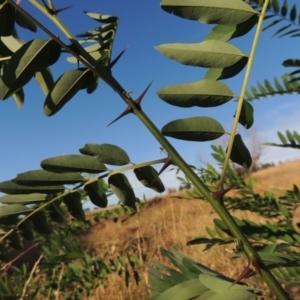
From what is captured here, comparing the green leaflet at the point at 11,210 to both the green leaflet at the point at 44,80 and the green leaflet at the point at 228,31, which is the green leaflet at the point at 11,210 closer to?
the green leaflet at the point at 44,80

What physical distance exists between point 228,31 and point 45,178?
17 centimetres

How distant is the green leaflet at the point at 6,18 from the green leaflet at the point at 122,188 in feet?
0.42

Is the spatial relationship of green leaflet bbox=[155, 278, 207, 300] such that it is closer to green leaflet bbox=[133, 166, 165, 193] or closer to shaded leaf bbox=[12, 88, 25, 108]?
green leaflet bbox=[133, 166, 165, 193]

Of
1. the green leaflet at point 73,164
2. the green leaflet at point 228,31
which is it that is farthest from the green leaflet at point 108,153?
the green leaflet at point 228,31

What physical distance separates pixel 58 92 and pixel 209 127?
105 millimetres

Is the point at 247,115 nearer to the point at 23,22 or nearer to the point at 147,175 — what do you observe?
the point at 147,175

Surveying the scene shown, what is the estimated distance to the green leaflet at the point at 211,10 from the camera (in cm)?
31

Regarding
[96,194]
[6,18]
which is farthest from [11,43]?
[96,194]

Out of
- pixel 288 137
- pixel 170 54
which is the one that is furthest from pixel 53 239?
pixel 170 54

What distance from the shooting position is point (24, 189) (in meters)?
0.37

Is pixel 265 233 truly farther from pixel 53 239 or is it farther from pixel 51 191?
pixel 53 239

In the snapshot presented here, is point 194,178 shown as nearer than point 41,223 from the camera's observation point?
Yes

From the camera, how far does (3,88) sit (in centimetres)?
33

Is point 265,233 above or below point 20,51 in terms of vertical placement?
below
